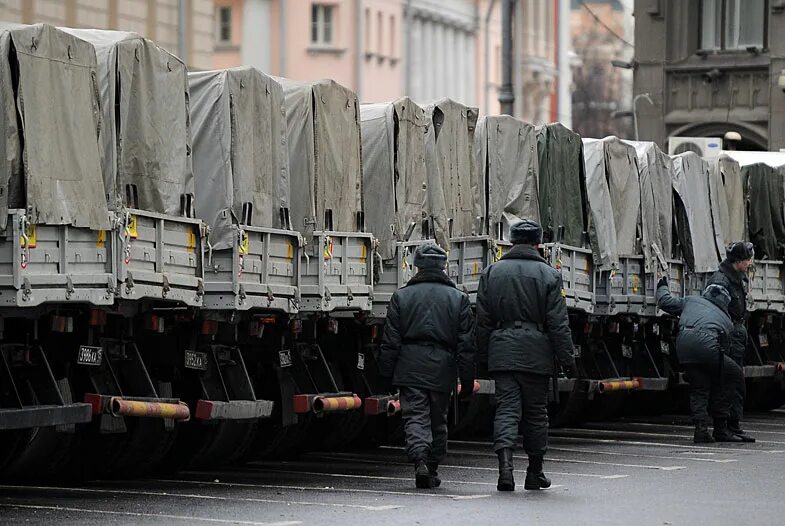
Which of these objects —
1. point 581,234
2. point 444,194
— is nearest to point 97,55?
point 444,194

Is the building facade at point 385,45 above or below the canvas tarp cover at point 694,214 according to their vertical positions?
above

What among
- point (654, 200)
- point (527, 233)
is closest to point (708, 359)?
point (654, 200)

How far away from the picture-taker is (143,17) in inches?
2012

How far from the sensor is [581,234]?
23.7m

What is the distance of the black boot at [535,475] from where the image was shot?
15.7m

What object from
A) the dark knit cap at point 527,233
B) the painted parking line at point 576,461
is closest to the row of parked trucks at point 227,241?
the painted parking line at point 576,461

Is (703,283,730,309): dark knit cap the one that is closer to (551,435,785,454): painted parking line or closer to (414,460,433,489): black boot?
(551,435,785,454): painted parking line

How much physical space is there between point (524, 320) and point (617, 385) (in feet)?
28.0

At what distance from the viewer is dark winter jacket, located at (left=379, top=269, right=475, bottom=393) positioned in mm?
15984

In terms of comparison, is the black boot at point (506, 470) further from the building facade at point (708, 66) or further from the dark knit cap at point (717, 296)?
the building facade at point (708, 66)

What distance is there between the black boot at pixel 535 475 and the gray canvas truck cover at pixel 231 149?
116 inches

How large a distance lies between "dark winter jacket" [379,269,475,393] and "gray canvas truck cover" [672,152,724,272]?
10.7m

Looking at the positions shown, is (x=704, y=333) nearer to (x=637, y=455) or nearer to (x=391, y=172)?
(x=637, y=455)

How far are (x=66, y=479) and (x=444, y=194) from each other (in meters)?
5.70
